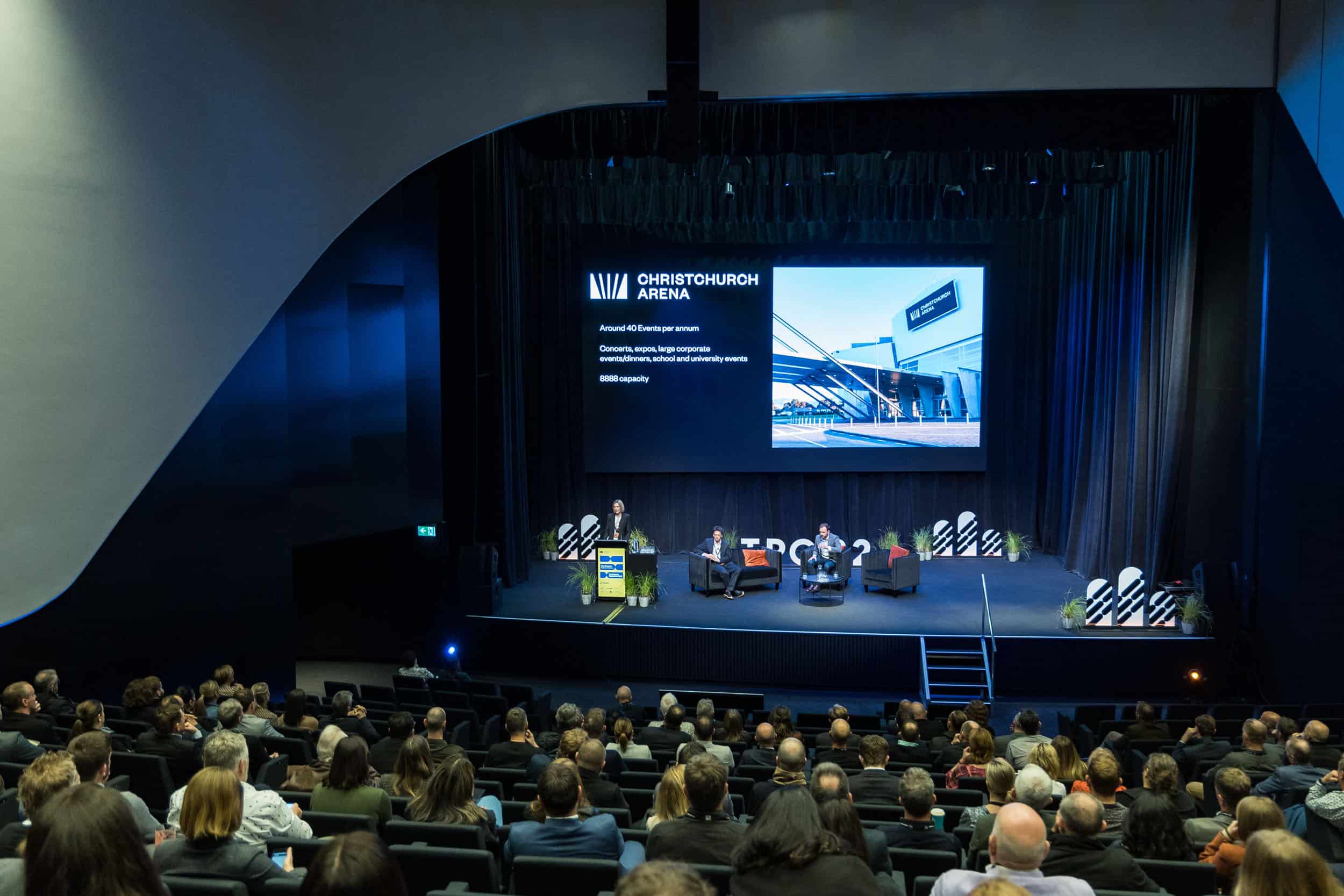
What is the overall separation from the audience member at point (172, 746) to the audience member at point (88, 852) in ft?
11.2

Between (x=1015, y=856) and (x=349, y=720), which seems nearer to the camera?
(x=1015, y=856)

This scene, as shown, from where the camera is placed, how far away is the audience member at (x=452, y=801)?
145 inches

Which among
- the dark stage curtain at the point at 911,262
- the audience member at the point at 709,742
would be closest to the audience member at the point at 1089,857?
the audience member at the point at 709,742

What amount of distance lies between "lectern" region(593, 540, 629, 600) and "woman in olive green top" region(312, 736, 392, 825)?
8428mm

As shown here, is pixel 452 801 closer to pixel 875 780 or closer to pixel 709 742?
pixel 875 780

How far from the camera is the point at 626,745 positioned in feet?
19.9

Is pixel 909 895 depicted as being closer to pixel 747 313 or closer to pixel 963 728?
pixel 963 728

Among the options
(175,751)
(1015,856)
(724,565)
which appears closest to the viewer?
(1015,856)

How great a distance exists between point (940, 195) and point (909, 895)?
11.4m

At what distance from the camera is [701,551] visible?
13.2 metres

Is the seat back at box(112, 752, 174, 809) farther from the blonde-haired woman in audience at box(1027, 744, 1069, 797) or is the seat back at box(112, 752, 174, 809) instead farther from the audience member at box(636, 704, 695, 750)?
the blonde-haired woman in audience at box(1027, 744, 1069, 797)

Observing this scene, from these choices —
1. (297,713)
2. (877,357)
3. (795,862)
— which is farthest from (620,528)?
(795,862)

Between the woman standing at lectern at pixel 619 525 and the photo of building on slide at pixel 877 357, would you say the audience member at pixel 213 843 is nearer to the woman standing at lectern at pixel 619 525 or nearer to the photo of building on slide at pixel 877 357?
the woman standing at lectern at pixel 619 525

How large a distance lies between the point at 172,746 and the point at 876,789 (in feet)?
11.4
